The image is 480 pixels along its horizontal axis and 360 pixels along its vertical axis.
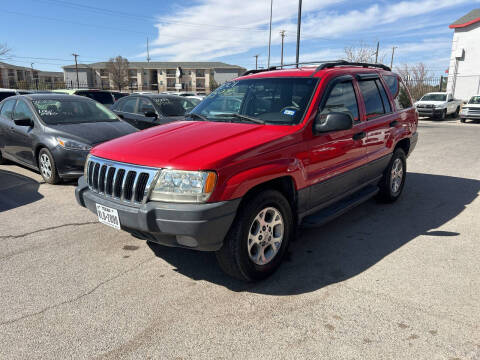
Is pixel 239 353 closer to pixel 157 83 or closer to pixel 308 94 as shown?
pixel 308 94

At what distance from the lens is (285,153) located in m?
3.17

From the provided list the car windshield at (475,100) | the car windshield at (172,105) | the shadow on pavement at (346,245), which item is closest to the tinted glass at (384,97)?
the shadow on pavement at (346,245)

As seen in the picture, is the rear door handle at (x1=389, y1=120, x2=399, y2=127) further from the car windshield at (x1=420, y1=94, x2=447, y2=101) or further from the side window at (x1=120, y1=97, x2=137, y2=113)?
the car windshield at (x1=420, y1=94, x2=447, y2=101)

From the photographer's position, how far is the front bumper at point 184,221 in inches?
104

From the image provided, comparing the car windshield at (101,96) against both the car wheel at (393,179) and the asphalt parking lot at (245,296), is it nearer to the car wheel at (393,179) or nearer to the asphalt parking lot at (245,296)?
the asphalt parking lot at (245,296)

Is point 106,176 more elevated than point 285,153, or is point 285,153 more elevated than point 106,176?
point 285,153

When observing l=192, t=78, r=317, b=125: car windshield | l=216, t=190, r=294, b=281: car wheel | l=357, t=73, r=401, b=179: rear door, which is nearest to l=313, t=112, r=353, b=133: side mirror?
l=192, t=78, r=317, b=125: car windshield

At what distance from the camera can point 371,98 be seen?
4.61 meters

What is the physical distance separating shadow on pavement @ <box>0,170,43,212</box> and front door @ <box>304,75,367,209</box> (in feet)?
14.1

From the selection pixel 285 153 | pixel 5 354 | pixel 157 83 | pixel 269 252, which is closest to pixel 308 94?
pixel 285 153

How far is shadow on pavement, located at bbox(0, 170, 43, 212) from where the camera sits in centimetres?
538

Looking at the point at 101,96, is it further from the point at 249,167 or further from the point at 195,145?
the point at 249,167

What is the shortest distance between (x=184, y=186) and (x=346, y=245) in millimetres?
2117

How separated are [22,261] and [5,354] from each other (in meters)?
1.46
